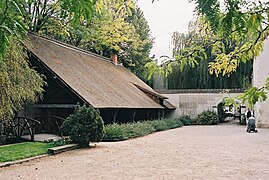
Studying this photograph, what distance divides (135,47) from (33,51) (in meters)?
17.1

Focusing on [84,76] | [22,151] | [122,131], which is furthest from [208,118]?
[22,151]

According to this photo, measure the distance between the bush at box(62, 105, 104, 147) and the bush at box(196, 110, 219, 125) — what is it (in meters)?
15.6

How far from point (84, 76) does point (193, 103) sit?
42.9 ft

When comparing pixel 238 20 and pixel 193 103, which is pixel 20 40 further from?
pixel 193 103

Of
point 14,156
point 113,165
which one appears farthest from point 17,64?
point 113,165

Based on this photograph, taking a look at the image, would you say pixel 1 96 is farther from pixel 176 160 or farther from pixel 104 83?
pixel 104 83

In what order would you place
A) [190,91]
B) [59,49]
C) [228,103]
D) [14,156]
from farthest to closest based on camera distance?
[190,91], [59,49], [14,156], [228,103]

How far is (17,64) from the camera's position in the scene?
31.3ft

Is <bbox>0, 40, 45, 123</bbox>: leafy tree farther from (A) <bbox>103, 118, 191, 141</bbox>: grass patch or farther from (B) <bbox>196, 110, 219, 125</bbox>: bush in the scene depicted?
(B) <bbox>196, 110, 219, 125</bbox>: bush

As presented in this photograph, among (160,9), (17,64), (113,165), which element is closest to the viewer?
(160,9)

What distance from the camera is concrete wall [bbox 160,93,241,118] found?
2559 cm

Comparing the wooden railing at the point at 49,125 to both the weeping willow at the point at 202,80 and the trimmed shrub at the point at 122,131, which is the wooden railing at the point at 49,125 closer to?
the trimmed shrub at the point at 122,131

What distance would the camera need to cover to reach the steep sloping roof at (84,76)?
42.2 ft

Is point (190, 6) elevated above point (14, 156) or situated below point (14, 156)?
above
